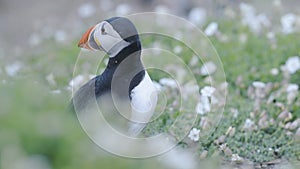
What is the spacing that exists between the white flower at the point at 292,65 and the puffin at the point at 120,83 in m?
2.12

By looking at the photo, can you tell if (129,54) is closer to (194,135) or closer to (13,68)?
(194,135)

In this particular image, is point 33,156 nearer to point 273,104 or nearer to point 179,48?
point 273,104

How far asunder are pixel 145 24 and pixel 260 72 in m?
1.86

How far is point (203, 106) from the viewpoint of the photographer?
5164mm

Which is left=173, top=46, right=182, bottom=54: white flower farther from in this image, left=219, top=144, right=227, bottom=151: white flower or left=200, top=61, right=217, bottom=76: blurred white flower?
left=219, top=144, right=227, bottom=151: white flower

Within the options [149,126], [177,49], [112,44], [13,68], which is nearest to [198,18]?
[177,49]

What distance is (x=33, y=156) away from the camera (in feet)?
9.05

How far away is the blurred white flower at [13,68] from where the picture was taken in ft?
20.5

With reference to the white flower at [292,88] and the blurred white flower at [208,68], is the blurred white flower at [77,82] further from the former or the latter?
the white flower at [292,88]

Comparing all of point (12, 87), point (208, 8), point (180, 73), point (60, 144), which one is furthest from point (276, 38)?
point (60, 144)

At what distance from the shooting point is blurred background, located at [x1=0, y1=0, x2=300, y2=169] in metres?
2.78

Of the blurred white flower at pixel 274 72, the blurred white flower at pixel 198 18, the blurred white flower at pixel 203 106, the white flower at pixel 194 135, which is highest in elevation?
the blurred white flower at pixel 198 18

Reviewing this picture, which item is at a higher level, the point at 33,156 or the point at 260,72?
the point at 260,72

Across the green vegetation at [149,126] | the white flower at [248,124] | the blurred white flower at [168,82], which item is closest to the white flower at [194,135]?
the green vegetation at [149,126]
